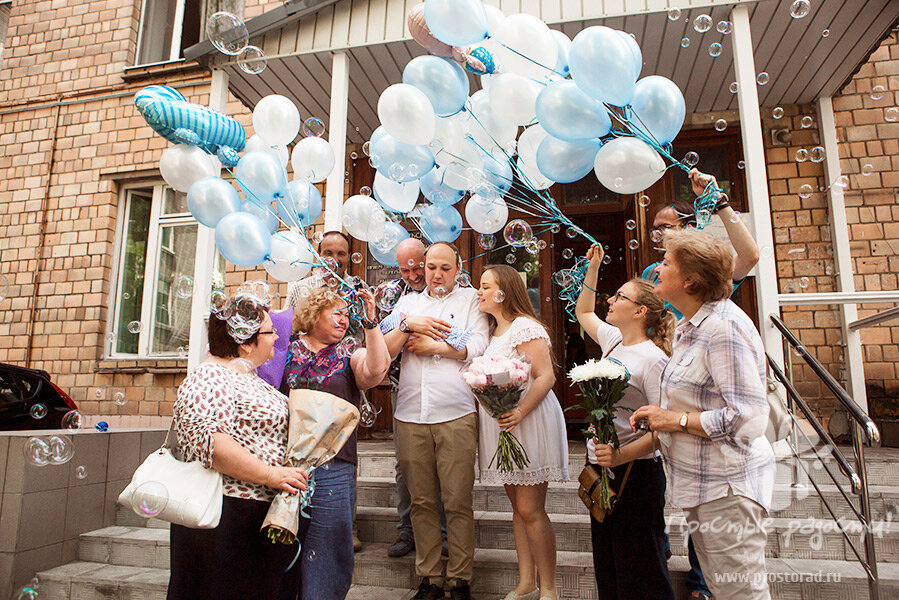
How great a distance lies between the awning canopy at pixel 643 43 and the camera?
12.9 feet

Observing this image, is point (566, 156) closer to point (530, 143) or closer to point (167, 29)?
point (530, 143)

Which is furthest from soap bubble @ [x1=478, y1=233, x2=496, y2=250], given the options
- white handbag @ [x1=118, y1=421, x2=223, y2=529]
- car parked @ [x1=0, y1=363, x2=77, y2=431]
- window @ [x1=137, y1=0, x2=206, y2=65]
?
window @ [x1=137, y1=0, x2=206, y2=65]

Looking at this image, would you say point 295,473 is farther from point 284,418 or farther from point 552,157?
point 552,157

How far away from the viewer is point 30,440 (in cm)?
315

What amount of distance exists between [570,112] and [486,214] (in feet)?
3.00

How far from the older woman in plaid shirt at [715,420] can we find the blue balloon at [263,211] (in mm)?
2343

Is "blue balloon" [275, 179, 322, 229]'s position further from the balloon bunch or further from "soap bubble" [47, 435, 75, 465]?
"soap bubble" [47, 435, 75, 465]

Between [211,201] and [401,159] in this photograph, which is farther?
[211,201]

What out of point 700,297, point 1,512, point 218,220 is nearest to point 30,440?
point 1,512

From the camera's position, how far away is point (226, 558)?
1.92 m

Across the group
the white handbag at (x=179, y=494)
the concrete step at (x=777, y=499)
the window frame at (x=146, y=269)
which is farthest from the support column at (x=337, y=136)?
the window frame at (x=146, y=269)

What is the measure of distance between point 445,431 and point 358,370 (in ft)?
1.99

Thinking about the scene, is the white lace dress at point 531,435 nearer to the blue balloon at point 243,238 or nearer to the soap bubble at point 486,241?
the soap bubble at point 486,241

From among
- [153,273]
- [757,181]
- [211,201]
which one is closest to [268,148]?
[211,201]
